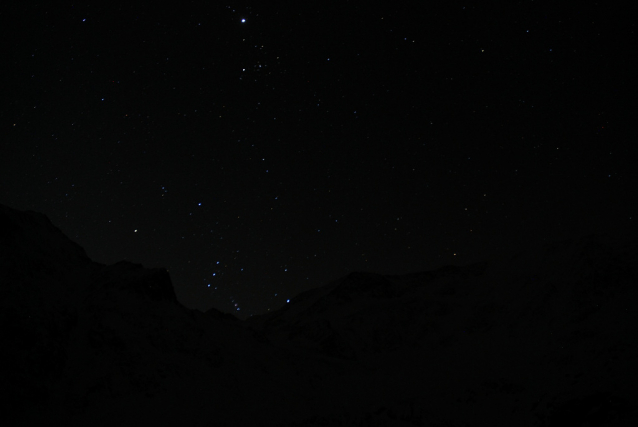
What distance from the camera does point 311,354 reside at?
4484 cm

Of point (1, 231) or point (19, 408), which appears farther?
point (1, 231)

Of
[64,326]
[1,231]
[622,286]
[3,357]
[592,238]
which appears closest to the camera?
[3,357]

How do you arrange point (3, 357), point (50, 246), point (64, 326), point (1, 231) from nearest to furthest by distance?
1. point (3, 357)
2. point (64, 326)
3. point (1, 231)
4. point (50, 246)

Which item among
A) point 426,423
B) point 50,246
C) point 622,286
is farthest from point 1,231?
point 622,286

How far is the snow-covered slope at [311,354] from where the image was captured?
21.6 m

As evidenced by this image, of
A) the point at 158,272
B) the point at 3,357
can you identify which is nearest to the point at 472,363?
the point at 158,272

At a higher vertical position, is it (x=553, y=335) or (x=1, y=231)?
(x=1, y=231)

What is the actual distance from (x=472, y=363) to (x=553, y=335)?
8917 millimetres

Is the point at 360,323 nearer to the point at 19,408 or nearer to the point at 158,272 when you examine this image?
the point at 158,272

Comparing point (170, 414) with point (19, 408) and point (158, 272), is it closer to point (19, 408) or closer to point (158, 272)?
point (19, 408)

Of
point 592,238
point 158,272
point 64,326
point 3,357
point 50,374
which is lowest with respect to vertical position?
point 592,238

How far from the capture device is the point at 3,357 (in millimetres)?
21828

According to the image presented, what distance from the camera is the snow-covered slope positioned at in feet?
70.8

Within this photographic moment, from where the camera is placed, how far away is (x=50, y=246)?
114ft
